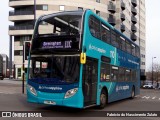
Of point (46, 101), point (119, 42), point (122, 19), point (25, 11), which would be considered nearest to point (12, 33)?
point (25, 11)

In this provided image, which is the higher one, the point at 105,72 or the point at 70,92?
the point at 105,72

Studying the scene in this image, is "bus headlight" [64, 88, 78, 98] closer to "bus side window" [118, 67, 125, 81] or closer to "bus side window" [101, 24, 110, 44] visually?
"bus side window" [101, 24, 110, 44]

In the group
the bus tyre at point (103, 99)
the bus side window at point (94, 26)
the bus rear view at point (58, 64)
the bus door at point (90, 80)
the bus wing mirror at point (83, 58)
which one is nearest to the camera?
the bus wing mirror at point (83, 58)

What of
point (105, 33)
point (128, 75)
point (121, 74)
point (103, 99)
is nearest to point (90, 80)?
point (103, 99)

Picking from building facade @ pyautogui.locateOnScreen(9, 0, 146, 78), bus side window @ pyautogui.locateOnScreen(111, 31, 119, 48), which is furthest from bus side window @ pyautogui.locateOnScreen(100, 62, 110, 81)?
building facade @ pyautogui.locateOnScreen(9, 0, 146, 78)

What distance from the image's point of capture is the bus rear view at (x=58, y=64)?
40.5 ft

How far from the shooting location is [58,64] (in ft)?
41.4

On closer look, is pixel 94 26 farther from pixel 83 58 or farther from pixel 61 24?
pixel 83 58

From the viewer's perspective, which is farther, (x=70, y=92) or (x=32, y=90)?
(x=32, y=90)

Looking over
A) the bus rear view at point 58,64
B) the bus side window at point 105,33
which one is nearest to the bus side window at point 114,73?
the bus side window at point 105,33

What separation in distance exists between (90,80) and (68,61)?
4.88 feet

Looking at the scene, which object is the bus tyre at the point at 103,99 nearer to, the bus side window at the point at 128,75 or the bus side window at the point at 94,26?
the bus side window at the point at 94,26

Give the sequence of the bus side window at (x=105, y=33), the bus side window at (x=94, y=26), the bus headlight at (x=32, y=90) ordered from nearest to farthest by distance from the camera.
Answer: the bus headlight at (x=32, y=90), the bus side window at (x=94, y=26), the bus side window at (x=105, y=33)

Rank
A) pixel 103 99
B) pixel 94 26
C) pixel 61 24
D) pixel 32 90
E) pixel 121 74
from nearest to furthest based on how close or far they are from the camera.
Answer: pixel 32 90
pixel 61 24
pixel 94 26
pixel 103 99
pixel 121 74
